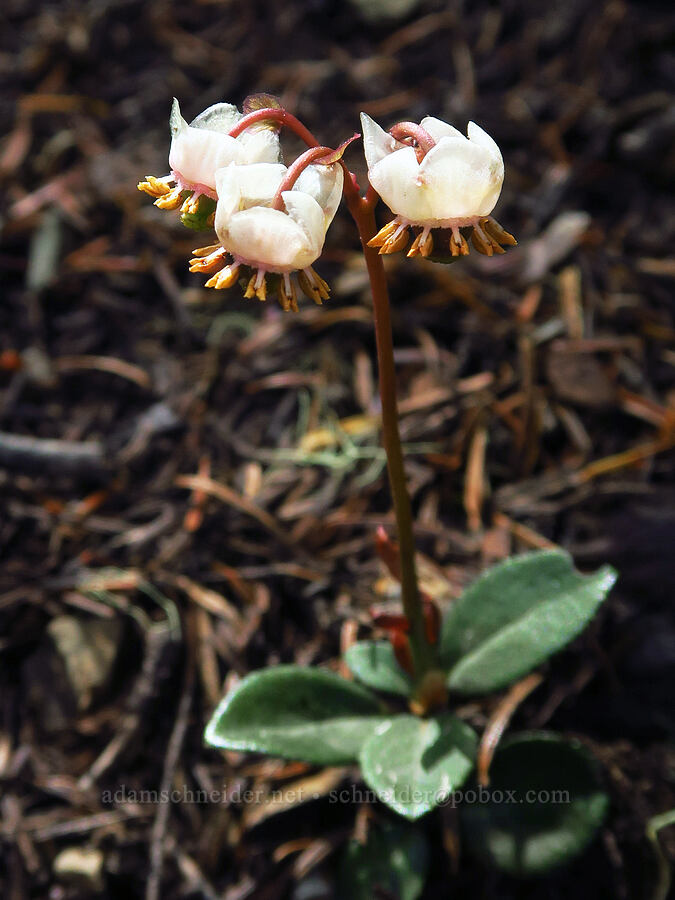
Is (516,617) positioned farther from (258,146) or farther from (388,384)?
(258,146)

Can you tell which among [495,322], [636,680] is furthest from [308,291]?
[495,322]

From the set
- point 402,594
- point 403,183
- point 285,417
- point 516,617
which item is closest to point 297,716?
point 402,594

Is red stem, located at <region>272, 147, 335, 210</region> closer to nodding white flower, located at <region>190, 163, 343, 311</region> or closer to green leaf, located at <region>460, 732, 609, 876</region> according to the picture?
nodding white flower, located at <region>190, 163, 343, 311</region>

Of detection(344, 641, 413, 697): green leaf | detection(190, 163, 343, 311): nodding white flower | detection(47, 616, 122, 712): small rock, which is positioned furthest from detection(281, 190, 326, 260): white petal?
detection(47, 616, 122, 712): small rock

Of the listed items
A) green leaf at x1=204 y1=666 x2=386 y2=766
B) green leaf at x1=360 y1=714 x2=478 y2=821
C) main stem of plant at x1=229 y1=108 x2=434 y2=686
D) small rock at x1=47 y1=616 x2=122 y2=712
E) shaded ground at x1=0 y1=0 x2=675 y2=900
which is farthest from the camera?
small rock at x1=47 y1=616 x2=122 y2=712

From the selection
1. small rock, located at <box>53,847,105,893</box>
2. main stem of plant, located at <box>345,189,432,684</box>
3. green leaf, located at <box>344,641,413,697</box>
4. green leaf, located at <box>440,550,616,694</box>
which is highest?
main stem of plant, located at <box>345,189,432,684</box>

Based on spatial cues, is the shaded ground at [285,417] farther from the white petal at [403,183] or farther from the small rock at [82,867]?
the white petal at [403,183]

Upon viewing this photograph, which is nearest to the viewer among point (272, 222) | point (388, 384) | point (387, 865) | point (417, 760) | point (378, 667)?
point (272, 222)
